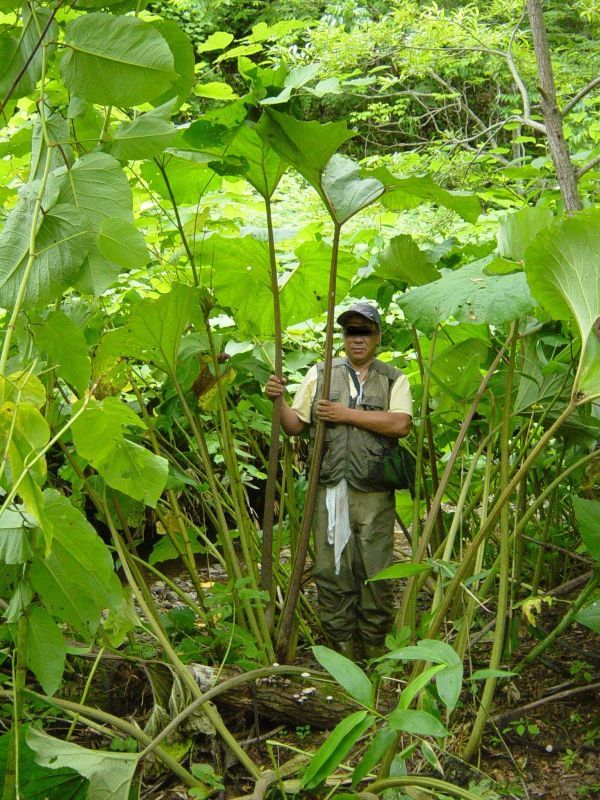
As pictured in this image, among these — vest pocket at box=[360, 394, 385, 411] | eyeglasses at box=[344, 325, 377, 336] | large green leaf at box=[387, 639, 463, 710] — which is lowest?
vest pocket at box=[360, 394, 385, 411]

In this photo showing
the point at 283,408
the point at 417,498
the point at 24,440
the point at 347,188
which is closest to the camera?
the point at 24,440

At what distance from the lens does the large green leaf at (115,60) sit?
49.3 inches

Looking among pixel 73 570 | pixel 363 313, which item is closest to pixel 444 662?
pixel 73 570

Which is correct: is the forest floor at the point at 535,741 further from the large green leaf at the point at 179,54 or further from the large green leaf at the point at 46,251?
the large green leaf at the point at 179,54

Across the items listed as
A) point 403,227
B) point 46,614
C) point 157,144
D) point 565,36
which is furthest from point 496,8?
point 46,614

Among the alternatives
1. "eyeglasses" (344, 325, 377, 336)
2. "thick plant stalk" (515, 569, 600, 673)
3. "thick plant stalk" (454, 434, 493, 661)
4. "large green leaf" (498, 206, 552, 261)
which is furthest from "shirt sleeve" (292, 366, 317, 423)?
"thick plant stalk" (515, 569, 600, 673)

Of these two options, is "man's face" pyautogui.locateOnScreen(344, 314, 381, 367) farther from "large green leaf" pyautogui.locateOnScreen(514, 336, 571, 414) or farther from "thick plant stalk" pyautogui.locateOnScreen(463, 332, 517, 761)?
"thick plant stalk" pyautogui.locateOnScreen(463, 332, 517, 761)

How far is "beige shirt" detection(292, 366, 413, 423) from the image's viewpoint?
3.04m

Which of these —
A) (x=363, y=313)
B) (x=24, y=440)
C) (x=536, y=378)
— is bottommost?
(x=536, y=378)

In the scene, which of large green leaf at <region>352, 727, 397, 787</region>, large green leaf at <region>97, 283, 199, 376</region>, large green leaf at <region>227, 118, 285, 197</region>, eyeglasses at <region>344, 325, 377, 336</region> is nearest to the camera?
large green leaf at <region>352, 727, 397, 787</region>

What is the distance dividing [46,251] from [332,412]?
1.63 meters

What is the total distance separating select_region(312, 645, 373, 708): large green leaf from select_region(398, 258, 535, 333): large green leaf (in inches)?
39.3

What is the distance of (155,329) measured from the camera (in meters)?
2.31

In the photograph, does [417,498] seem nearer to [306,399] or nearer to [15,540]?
[306,399]
